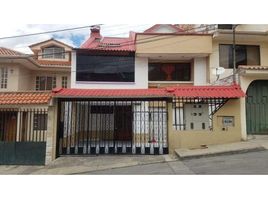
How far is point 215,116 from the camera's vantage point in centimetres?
969

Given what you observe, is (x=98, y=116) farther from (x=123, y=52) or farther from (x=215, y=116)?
(x=123, y=52)

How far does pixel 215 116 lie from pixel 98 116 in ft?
16.0

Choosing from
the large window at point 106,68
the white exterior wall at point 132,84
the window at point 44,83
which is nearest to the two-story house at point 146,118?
the white exterior wall at point 132,84

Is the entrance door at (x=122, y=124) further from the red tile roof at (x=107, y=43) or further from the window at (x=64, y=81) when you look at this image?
the window at (x=64, y=81)

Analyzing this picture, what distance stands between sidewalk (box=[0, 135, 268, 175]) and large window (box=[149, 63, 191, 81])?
831 centimetres

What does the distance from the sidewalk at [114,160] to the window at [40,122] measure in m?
1.67

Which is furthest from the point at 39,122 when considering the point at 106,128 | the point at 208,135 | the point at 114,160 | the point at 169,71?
the point at 169,71

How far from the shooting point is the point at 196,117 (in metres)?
9.97

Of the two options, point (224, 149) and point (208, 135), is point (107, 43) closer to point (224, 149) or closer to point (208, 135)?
point (208, 135)

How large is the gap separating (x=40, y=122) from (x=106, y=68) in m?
7.47

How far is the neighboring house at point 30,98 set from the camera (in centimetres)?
901

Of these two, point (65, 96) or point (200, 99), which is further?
A: point (200, 99)

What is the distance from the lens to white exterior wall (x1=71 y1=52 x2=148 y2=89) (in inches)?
632

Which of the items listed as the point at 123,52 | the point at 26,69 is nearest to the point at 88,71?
the point at 123,52
